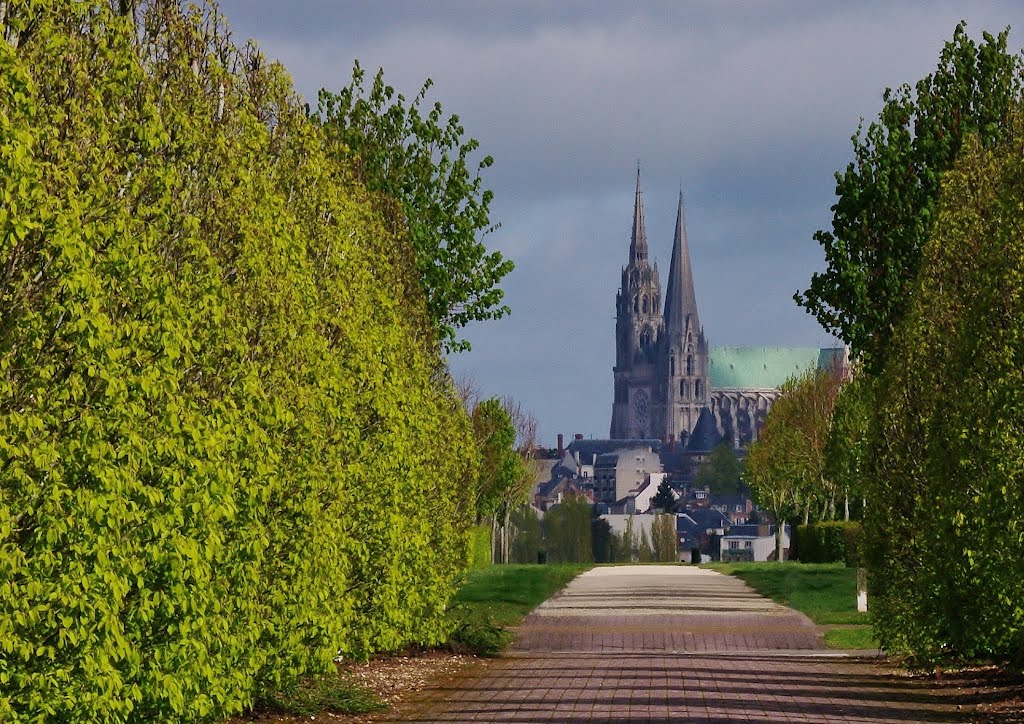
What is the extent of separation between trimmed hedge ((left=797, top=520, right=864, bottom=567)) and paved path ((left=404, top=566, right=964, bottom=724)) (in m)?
15.4

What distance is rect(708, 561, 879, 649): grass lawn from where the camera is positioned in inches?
1133

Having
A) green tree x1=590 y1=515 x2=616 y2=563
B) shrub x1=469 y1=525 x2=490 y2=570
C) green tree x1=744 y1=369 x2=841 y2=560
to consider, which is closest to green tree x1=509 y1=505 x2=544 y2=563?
green tree x1=590 y1=515 x2=616 y2=563

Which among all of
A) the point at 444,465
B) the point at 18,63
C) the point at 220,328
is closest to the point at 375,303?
the point at 444,465

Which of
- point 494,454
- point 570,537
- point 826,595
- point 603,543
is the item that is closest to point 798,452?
point 494,454

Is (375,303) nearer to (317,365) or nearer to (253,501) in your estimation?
(317,365)

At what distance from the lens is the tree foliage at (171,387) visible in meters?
9.39

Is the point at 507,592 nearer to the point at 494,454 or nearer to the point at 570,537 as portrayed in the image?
the point at 494,454

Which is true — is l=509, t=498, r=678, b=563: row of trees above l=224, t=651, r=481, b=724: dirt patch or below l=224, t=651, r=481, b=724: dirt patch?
above

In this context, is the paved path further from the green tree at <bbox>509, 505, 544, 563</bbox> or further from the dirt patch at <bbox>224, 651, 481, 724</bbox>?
the green tree at <bbox>509, 505, 544, 563</bbox>

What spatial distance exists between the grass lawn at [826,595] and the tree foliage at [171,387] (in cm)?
1148

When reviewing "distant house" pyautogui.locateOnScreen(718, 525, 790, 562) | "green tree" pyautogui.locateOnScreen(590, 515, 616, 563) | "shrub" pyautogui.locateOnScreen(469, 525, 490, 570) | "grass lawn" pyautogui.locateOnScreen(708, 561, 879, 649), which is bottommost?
"grass lawn" pyautogui.locateOnScreen(708, 561, 879, 649)

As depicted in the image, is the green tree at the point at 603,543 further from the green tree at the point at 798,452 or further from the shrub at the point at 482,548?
the shrub at the point at 482,548

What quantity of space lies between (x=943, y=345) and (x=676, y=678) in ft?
16.4

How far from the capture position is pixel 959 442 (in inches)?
690
